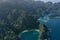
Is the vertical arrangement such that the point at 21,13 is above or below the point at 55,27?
above

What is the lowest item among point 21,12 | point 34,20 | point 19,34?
point 19,34

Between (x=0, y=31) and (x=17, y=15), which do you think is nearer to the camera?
(x=0, y=31)

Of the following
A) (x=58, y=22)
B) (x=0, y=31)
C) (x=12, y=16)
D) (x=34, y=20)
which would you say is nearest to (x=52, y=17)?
(x=58, y=22)

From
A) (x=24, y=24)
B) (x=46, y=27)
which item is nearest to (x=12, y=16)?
(x=24, y=24)

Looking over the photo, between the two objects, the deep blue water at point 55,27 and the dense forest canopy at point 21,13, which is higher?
the dense forest canopy at point 21,13

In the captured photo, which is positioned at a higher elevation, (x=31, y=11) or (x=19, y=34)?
(x=31, y=11)

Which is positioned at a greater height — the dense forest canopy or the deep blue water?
the dense forest canopy

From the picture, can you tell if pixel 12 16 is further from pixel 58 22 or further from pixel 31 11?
pixel 58 22

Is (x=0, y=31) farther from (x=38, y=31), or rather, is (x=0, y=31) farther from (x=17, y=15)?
(x=38, y=31)
